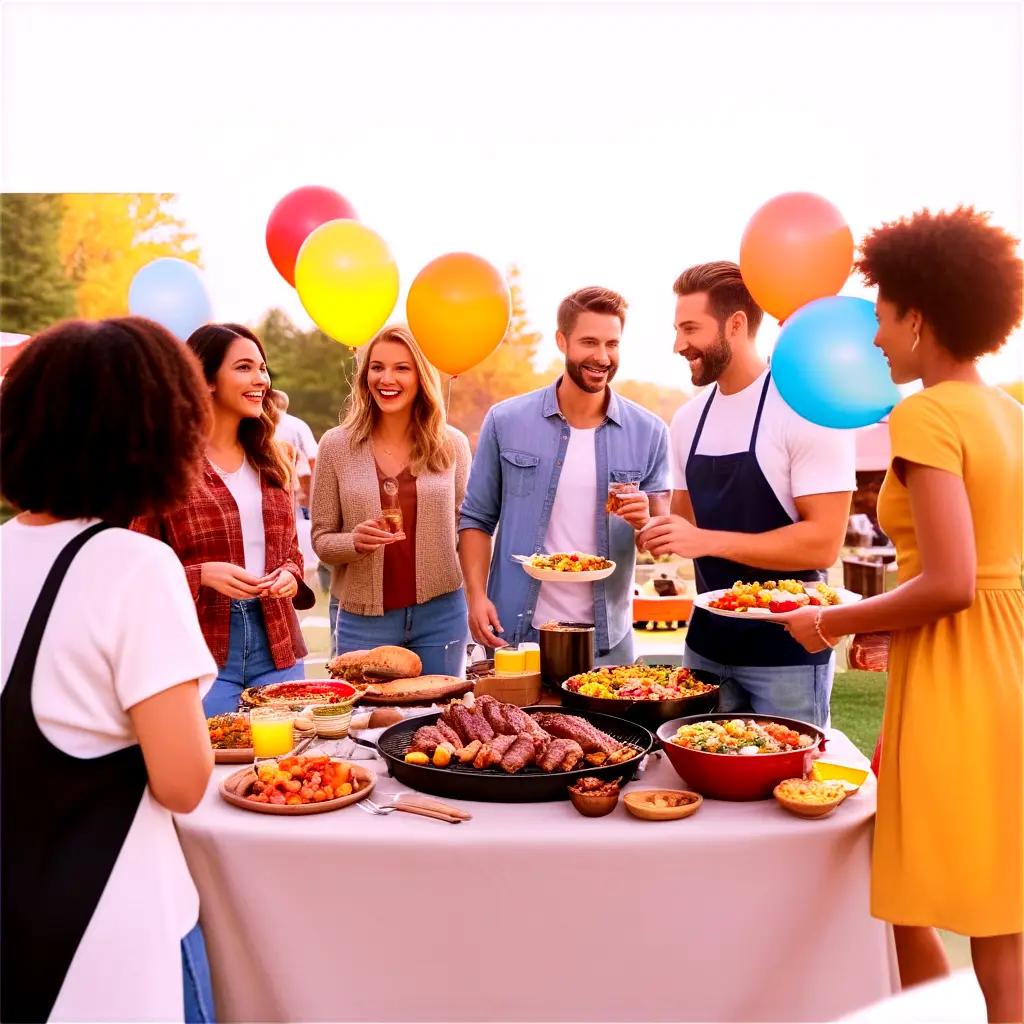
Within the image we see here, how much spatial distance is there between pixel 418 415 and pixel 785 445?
63.4 inches

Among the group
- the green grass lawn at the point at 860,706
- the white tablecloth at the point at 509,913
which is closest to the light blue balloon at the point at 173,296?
the white tablecloth at the point at 509,913

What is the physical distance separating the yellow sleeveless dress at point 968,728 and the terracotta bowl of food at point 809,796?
0.11 m

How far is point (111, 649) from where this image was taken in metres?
1.61

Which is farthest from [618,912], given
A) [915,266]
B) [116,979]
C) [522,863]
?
[915,266]

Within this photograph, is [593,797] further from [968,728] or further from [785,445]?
[785,445]

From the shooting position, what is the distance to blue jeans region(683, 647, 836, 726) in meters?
3.08

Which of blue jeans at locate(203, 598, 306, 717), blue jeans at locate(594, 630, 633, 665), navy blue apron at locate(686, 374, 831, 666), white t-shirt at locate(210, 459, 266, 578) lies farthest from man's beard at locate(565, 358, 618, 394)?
blue jeans at locate(203, 598, 306, 717)

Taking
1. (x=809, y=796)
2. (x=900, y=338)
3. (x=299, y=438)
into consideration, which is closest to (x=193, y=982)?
(x=809, y=796)

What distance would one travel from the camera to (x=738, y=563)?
323 cm

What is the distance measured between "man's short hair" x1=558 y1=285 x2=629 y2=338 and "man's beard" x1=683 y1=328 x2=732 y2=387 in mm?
415

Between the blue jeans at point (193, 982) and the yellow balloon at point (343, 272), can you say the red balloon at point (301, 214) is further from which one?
the blue jeans at point (193, 982)

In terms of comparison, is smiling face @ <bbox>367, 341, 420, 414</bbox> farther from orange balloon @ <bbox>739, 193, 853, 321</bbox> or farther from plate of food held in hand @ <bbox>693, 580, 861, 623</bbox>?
plate of food held in hand @ <bbox>693, 580, 861, 623</bbox>

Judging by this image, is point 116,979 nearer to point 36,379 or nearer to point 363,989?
point 363,989

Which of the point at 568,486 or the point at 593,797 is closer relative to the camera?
the point at 593,797
